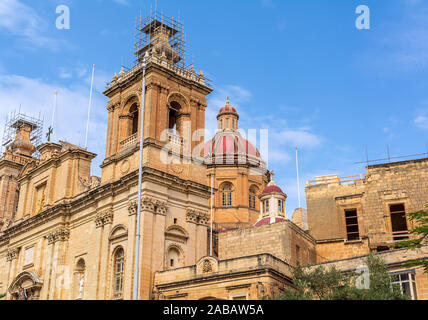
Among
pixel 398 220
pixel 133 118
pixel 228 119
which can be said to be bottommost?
pixel 398 220

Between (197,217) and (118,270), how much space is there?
5886mm

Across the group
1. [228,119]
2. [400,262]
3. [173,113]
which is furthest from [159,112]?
[228,119]

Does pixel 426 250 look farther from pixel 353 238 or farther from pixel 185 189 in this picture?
pixel 185 189

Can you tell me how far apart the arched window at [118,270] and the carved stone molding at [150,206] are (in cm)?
269

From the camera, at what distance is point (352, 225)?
42094 mm

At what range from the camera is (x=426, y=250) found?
99.7ft

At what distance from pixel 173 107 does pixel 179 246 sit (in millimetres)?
10202

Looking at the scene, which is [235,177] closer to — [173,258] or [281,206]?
[281,206]

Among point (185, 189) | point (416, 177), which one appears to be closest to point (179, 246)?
point (185, 189)

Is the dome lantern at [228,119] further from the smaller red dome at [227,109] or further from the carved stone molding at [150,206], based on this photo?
the carved stone molding at [150,206]

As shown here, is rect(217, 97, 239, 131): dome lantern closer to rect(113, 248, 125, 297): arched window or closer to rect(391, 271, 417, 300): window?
rect(113, 248, 125, 297): arched window

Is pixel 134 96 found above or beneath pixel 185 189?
above

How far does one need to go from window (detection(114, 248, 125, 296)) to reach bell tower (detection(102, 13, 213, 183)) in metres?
5.09

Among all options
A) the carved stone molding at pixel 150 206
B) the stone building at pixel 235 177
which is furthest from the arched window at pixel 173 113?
the stone building at pixel 235 177
